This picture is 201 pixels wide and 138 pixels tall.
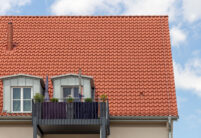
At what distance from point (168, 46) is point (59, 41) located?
634 cm

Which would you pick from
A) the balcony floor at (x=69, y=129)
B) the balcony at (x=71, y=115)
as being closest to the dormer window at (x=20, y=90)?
the balcony floor at (x=69, y=129)

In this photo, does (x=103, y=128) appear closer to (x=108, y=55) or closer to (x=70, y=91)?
(x=70, y=91)

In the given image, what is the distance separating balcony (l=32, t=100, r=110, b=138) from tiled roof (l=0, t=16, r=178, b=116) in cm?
164

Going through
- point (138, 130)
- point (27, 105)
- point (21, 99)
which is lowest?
point (138, 130)

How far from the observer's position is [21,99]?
3475 centimetres

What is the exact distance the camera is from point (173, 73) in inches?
1443

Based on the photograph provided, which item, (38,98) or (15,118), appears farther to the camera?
(15,118)

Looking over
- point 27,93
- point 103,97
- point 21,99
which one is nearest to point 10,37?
point 27,93

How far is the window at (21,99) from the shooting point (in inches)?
1361

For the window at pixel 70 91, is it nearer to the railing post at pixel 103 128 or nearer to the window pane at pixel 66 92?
the window pane at pixel 66 92

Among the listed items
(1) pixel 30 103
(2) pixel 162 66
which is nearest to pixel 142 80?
(2) pixel 162 66

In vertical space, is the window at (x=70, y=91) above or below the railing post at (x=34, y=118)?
above

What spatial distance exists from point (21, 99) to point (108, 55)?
19.9 feet

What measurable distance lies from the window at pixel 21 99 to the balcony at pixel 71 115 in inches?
64.2
